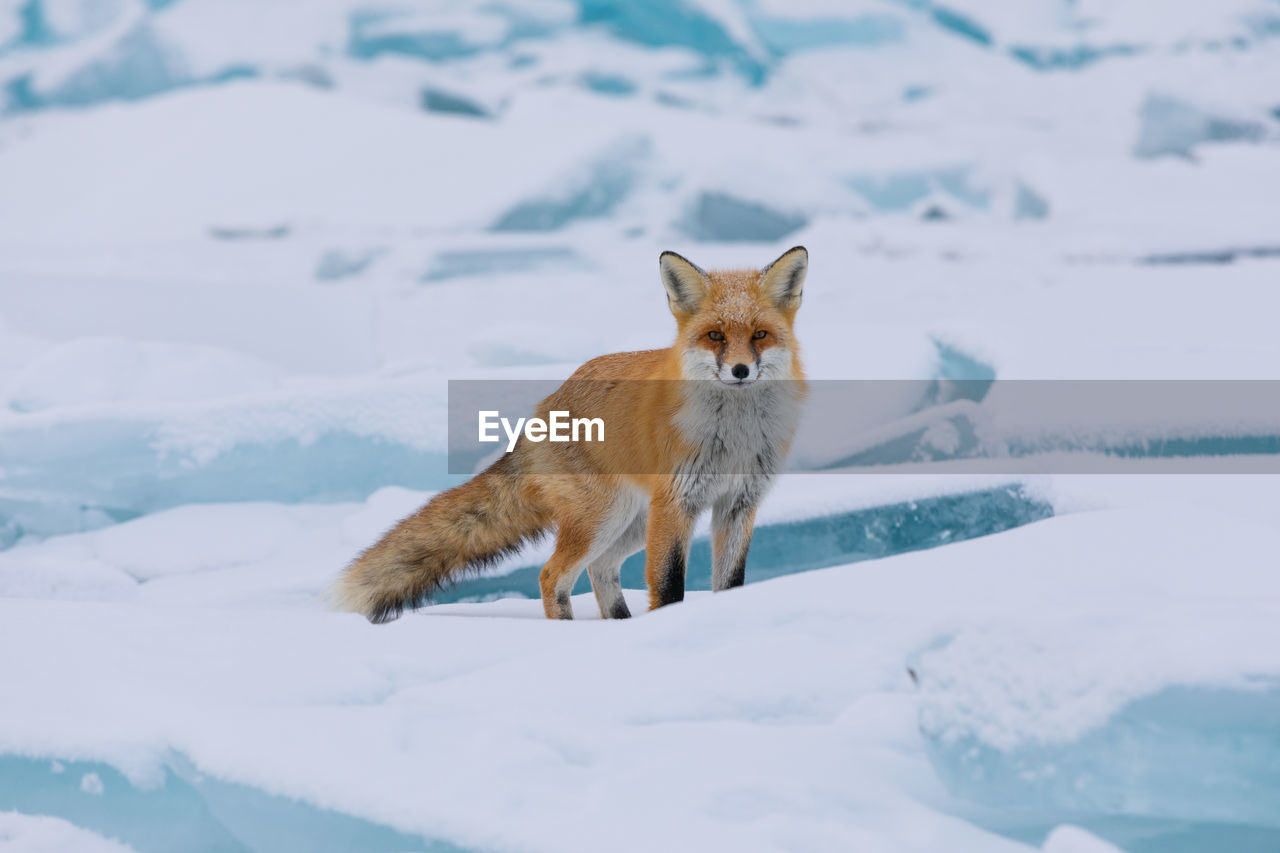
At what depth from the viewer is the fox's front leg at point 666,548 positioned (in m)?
1.80

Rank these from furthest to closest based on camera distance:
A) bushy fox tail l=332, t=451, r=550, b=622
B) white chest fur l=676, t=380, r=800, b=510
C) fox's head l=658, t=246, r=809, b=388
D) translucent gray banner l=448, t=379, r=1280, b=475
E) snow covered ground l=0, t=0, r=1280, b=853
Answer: translucent gray banner l=448, t=379, r=1280, b=475
bushy fox tail l=332, t=451, r=550, b=622
white chest fur l=676, t=380, r=800, b=510
fox's head l=658, t=246, r=809, b=388
snow covered ground l=0, t=0, r=1280, b=853

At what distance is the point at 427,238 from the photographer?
7.74 meters

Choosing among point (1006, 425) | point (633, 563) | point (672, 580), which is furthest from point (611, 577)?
point (1006, 425)

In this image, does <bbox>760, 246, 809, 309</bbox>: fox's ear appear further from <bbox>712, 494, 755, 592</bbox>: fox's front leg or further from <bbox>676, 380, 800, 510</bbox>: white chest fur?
<bbox>712, 494, 755, 592</bbox>: fox's front leg

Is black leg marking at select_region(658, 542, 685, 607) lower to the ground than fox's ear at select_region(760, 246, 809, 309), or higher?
lower

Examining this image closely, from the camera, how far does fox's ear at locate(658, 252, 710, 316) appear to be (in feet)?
5.60

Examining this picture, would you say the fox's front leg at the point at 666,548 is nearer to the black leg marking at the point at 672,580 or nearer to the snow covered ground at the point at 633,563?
the black leg marking at the point at 672,580

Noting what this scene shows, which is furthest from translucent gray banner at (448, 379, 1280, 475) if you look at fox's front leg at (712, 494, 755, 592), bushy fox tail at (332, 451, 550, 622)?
fox's front leg at (712, 494, 755, 592)

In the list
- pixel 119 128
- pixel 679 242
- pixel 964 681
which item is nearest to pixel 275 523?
pixel 964 681

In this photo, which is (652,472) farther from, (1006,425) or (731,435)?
(1006,425)

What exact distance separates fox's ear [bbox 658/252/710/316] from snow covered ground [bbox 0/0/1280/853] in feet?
1.64

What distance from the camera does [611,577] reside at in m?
2.09

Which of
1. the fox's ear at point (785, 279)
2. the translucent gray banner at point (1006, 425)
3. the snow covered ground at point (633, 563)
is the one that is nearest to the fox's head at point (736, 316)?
the fox's ear at point (785, 279)

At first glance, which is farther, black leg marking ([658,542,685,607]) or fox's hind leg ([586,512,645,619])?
fox's hind leg ([586,512,645,619])
